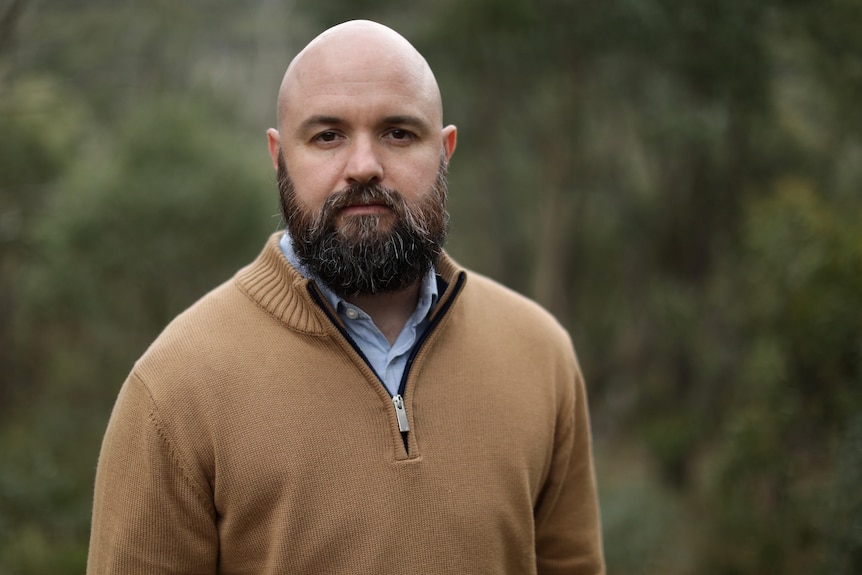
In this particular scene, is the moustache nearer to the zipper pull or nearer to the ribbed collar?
the ribbed collar

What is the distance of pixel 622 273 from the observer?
16.0m

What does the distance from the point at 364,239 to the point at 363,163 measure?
0.17 meters

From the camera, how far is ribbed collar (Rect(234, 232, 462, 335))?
73.1 inches

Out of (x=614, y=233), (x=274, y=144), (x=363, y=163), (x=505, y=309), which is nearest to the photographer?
(x=363, y=163)

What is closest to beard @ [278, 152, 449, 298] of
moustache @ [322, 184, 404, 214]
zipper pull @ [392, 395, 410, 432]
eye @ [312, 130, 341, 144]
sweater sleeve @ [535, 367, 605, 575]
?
moustache @ [322, 184, 404, 214]

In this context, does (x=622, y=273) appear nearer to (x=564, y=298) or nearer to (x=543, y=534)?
(x=564, y=298)

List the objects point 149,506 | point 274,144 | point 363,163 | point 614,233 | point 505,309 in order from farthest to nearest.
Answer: point 614,233 < point 505,309 < point 274,144 < point 363,163 < point 149,506

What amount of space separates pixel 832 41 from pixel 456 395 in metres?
8.78

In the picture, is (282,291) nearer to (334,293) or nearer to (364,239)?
(334,293)

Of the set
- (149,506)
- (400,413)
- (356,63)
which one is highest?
(356,63)

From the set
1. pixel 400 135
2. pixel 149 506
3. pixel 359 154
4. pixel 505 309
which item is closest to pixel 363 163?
pixel 359 154

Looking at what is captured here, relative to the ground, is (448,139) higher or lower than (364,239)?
higher

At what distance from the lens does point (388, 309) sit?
2004 mm

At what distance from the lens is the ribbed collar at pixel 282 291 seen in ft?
6.09
